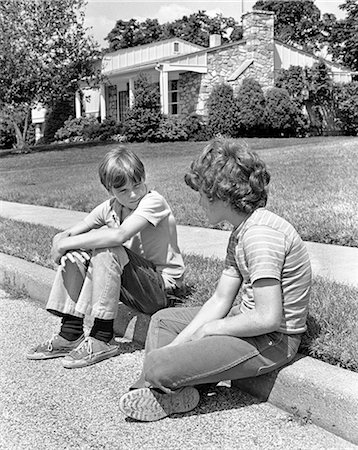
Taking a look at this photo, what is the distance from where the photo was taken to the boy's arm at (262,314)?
8.99 ft

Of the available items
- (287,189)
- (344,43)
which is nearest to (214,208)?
(287,189)

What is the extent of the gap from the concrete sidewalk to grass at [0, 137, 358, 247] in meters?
0.36

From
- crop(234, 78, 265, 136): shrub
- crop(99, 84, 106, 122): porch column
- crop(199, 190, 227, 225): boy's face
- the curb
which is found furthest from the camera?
crop(99, 84, 106, 122): porch column

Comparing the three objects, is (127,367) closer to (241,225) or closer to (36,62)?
(241,225)

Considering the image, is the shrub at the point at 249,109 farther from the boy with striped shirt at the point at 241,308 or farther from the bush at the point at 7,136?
the boy with striped shirt at the point at 241,308

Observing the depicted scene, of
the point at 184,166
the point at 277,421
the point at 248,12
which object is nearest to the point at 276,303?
the point at 277,421

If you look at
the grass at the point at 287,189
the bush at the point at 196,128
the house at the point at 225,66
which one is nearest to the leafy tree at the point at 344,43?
the house at the point at 225,66

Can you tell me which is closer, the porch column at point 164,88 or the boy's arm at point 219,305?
the boy's arm at point 219,305

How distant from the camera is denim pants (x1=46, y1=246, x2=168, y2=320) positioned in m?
3.54

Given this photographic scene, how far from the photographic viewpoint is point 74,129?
32.0m

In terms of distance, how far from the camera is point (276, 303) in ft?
9.05

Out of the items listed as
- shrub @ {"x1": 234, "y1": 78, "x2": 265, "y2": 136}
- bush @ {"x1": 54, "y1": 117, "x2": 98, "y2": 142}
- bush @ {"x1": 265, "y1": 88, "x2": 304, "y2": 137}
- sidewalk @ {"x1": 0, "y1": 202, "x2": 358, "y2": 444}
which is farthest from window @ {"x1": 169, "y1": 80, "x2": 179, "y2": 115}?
sidewalk @ {"x1": 0, "y1": 202, "x2": 358, "y2": 444}

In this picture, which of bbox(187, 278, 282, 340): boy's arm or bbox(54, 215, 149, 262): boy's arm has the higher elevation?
bbox(54, 215, 149, 262): boy's arm

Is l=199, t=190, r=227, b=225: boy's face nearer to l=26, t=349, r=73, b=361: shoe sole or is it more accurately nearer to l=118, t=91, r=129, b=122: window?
l=26, t=349, r=73, b=361: shoe sole
